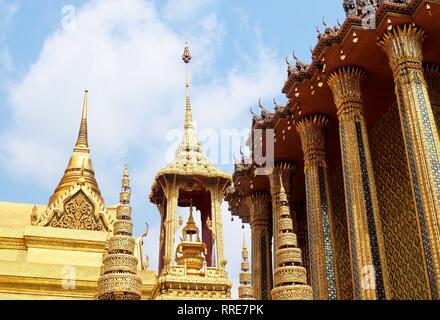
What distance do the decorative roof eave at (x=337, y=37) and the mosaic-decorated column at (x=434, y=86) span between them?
1.70m

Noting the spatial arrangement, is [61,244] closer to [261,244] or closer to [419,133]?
[261,244]

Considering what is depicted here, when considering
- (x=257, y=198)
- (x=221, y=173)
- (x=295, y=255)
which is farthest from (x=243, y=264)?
(x=257, y=198)

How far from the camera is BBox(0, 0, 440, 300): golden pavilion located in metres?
10.2

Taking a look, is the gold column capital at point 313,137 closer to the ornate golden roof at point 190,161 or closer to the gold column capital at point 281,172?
the gold column capital at point 281,172

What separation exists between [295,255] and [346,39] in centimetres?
678

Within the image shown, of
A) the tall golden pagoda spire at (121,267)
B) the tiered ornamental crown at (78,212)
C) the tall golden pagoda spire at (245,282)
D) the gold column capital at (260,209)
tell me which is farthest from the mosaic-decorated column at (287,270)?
the gold column capital at (260,209)

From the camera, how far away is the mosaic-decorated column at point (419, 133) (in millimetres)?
9586

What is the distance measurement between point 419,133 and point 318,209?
3606mm

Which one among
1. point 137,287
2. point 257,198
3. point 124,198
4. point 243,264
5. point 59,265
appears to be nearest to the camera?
point 137,287

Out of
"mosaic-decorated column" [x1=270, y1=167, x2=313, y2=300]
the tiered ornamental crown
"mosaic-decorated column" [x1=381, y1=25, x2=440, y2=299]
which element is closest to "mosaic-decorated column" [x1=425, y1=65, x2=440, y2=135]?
"mosaic-decorated column" [x1=381, y1=25, x2=440, y2=299]

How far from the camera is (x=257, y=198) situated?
18.0 m

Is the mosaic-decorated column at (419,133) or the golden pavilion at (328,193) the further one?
the golden pavilion at (328,193)
